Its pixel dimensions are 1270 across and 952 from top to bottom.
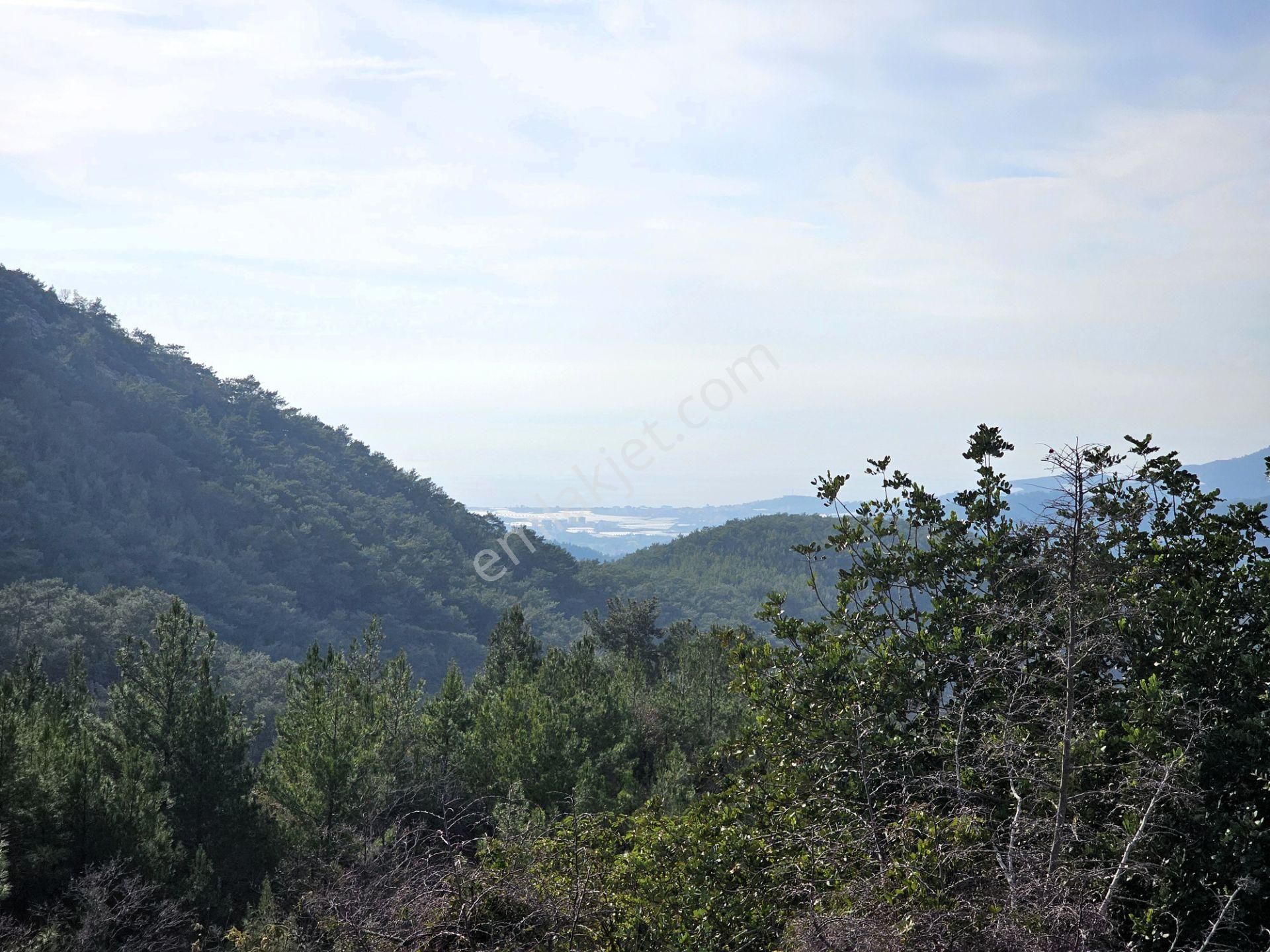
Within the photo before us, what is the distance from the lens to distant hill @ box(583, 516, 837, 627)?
117625 millimetres

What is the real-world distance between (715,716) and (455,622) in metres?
67.5

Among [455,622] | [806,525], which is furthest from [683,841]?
[806,525]

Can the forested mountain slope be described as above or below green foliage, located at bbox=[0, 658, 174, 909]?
above

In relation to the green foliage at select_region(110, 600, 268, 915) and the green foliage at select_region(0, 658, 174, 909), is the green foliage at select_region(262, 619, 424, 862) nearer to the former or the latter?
the green foliage at select_region(110, 600, 268, 915)

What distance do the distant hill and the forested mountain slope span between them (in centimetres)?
1166

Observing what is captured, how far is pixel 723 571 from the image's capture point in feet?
442

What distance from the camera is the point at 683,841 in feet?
28.7

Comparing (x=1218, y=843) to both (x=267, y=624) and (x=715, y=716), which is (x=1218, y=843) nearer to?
(x=715, y=716)

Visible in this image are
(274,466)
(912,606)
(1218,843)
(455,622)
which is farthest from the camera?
(274,466)

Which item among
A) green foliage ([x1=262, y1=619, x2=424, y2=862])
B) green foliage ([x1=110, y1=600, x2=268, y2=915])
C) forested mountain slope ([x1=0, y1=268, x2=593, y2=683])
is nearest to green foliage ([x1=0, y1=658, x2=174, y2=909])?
green foliage ([x1=110, y1=600, x2=268, y2=915])

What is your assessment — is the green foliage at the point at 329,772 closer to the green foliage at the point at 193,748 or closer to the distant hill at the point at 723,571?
the green foliage at the point at 193,748

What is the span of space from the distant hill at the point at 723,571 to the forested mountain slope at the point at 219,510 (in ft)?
38.3

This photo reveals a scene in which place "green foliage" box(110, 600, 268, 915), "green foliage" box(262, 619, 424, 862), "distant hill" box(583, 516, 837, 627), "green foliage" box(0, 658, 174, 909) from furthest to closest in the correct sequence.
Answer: "distant hill" box(583, 516, 837, 627)
"green foliage" box(262, 619, 424, 862)
"green foliage" box(110, 600, 268, 915)
"green foliage" box(0, 658, 174, 909)

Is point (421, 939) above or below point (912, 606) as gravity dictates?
below
